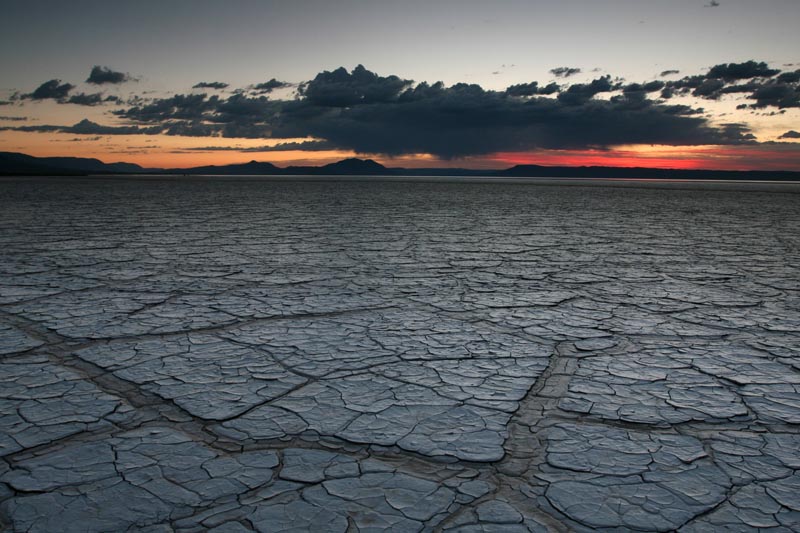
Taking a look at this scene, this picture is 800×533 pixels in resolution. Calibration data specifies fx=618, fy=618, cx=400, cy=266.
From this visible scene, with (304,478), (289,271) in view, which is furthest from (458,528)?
(289,271)

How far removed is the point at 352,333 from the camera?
2547mm

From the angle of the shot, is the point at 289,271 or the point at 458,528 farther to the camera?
the point at 289,271

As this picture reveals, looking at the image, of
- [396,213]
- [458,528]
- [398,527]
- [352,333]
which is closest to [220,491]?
[398,527]

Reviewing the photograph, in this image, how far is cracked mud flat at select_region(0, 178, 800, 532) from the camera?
1.25m

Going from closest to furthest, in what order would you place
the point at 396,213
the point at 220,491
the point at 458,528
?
1. the point at 458,528
2. the point at 220,491
3. the point at 396,213

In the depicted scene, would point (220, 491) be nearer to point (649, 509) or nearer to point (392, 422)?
point (392, 422)

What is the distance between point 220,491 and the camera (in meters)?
1.29

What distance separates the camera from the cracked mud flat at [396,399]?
125 cm

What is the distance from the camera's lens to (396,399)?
1.82 metres

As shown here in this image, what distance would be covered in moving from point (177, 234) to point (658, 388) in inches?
211

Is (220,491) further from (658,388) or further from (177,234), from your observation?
(177,234)

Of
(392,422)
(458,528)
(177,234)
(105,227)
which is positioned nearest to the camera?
(458,528)

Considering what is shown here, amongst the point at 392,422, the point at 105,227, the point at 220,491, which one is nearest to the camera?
the point at 220,491

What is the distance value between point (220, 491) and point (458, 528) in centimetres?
50
